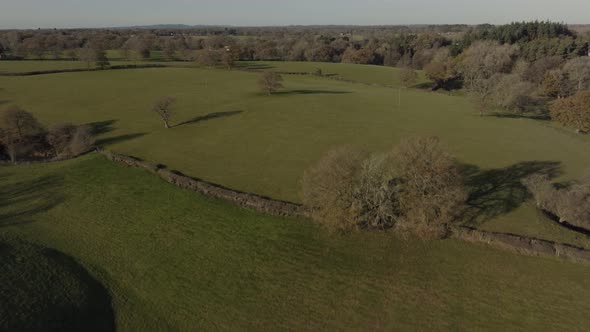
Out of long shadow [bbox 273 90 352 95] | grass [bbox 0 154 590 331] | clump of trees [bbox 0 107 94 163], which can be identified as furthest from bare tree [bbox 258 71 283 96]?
grass [bbox 0 154 590 331]

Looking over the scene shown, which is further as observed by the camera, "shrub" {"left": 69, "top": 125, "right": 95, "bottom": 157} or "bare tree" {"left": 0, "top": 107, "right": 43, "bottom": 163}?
"shrub" {"left": 69, "top": 125, "right": 95, "bottom": 157}

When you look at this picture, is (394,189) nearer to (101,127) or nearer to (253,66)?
(101,127)

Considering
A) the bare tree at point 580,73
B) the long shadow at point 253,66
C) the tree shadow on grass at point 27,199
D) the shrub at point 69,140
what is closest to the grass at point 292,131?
the shrub at point 69,140

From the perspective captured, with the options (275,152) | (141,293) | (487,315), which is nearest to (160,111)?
(275,152)

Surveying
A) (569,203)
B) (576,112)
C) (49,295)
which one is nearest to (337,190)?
(569,203)

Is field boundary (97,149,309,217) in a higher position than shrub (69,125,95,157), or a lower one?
lower

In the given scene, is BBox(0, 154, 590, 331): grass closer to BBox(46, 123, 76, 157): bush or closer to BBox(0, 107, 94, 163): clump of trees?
BBox(0, 107, 94, 163): clump of trees
